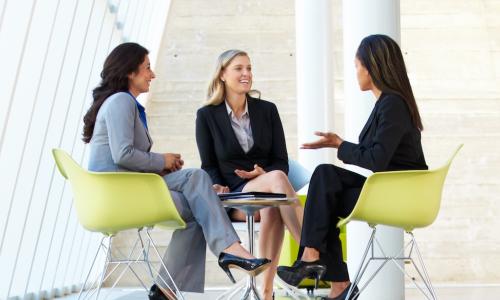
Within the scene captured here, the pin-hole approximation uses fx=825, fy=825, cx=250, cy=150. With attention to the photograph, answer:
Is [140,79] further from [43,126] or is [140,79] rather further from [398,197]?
[43,126]

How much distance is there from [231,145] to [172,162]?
0.80 m

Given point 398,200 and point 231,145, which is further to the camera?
point 231,145

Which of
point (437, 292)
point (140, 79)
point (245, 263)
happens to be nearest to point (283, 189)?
point (245, 263)

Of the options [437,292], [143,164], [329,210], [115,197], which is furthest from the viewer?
[437,292]

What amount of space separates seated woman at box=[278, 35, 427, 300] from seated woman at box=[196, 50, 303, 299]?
30.5 inches

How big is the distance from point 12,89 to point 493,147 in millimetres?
6982

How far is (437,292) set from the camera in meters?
7.72

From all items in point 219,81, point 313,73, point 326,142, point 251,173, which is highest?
point 313,73

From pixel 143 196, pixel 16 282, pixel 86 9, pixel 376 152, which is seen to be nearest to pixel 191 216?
pixel 143 196

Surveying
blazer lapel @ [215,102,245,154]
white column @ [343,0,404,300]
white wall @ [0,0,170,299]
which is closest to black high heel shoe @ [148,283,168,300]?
blazer lapel @ [215,102,245,154]

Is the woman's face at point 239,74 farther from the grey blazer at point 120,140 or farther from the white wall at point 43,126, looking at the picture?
the white wall at point 43,126

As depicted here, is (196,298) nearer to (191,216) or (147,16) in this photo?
(191,216)

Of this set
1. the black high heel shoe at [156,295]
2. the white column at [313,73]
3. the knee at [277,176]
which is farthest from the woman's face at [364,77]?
the white column at [313,73]

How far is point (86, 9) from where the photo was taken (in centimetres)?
749
